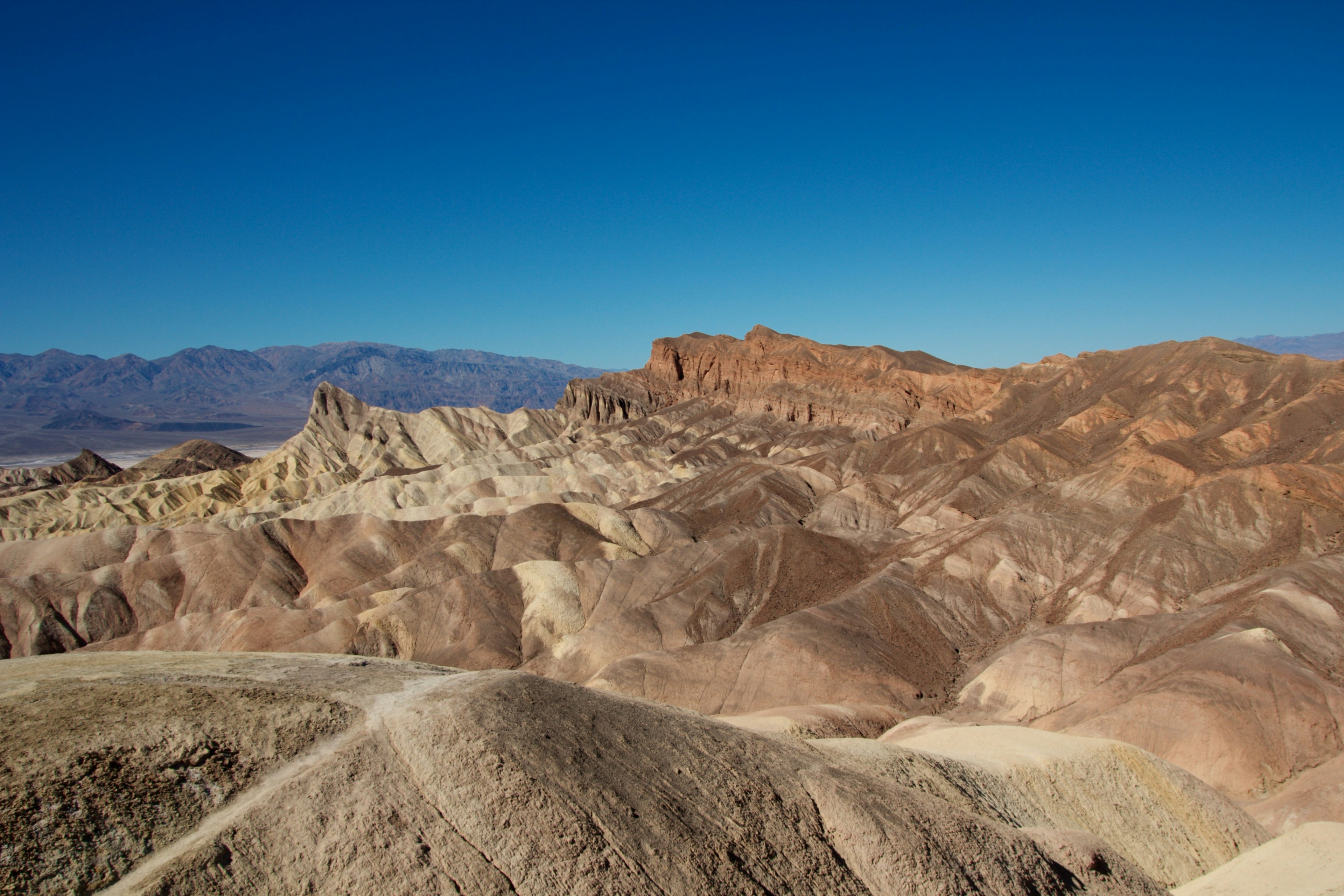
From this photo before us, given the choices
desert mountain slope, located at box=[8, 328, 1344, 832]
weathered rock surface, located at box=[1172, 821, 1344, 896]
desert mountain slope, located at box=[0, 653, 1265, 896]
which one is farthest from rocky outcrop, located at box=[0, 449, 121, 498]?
weathered rock surface, located at box=[1172, 821, 1344, 896]

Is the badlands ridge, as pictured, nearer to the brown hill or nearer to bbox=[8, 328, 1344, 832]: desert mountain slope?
bbox=[8, 328, 1344, 832]: desert mountain slope

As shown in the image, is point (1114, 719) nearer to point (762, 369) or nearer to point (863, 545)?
point (863, 545)

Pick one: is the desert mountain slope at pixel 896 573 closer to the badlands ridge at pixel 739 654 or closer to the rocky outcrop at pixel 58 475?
the badlands ridge at pixel 739 654

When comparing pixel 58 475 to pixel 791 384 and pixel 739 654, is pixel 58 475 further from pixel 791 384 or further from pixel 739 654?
pixel 739 654

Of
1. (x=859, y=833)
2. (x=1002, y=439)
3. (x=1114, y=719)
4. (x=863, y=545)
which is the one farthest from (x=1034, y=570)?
(x=859, y=833)

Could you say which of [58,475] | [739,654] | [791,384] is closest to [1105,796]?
[739,654]

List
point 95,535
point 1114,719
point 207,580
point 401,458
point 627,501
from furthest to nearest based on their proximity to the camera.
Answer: point 401,458 → point 627,501 → point 95,535 → point 207,580 → point 1114,719
